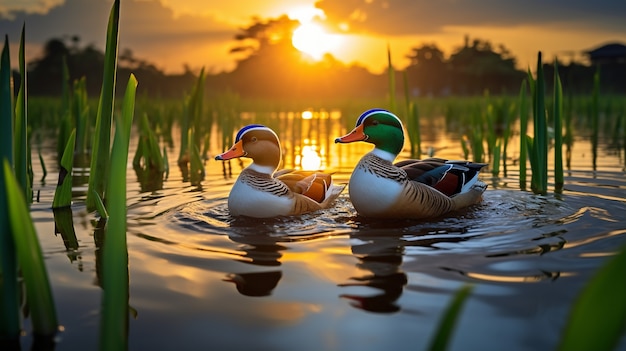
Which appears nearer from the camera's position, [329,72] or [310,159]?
[310,159]

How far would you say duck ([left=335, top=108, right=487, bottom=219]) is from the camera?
521cm

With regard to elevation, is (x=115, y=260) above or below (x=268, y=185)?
above

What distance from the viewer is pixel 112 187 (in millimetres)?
2180

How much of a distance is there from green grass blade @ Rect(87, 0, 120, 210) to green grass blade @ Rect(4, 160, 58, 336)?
61.6 inches

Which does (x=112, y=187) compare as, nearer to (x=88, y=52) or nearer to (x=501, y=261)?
(x=501, y=261)

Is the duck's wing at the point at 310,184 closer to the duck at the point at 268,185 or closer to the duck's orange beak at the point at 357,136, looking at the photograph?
the duck at the point at 268,185

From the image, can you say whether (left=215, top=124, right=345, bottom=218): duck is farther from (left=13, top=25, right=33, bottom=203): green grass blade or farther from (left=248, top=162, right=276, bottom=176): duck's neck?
(left=13, top=25, right=33, bottom=203): green grass blade

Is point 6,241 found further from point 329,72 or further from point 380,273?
point 329,72

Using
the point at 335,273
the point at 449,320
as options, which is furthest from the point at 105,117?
the point at 449,320

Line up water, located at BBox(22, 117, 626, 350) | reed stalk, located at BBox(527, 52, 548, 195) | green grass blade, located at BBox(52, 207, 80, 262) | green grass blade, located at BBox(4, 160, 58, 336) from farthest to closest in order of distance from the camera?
reed stalk, located at BBox(527, 52, 548, 195) → green grass blade, located at BBox(52, 207, 80, 262) → water, located at BBox(22, 117, 626, 350) → green grass blade, located at BBox(4, 160, 58, 336)

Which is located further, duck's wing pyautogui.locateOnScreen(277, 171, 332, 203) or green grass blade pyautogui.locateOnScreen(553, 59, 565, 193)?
green grass blade pyautogui.locateOnScreen(553, 59, 565, 193)

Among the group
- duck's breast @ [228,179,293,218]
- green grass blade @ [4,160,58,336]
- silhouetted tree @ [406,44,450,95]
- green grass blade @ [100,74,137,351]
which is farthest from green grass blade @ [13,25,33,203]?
silhouetted tree @ [406,44,450,95]

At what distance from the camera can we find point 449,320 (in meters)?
1.62

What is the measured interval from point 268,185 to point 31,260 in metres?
3.05
